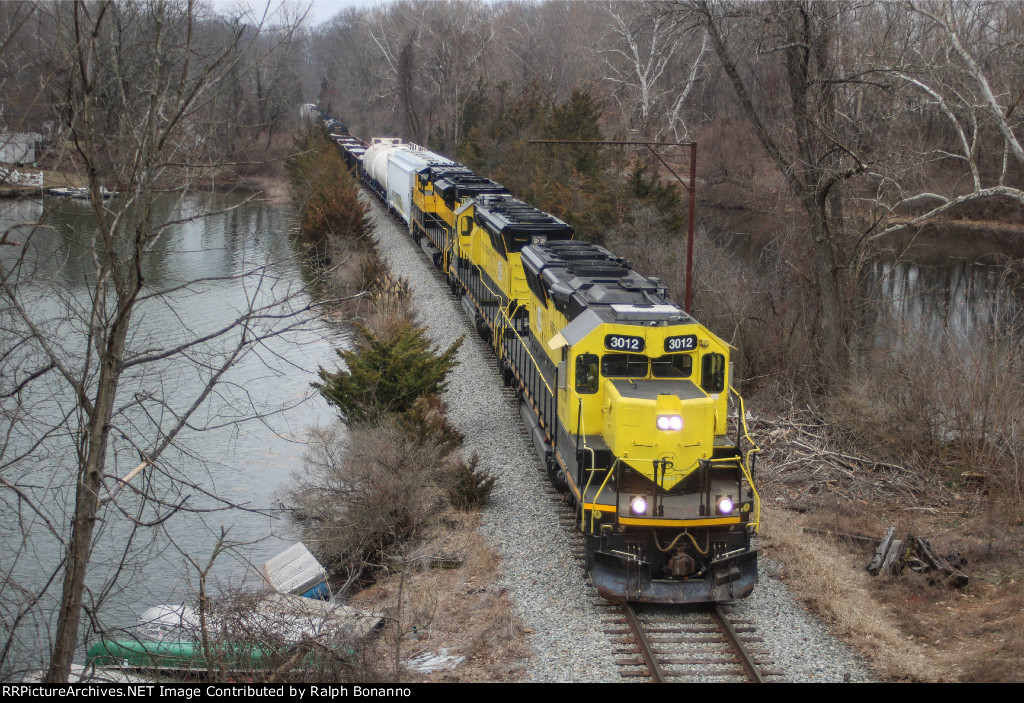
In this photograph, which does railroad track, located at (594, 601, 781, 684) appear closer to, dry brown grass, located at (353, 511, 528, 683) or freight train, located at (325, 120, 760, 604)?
freight train, located at (325, 120, 760, 604)

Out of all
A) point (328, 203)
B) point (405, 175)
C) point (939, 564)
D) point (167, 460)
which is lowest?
point (939, 564)

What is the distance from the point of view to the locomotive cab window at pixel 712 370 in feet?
40.7

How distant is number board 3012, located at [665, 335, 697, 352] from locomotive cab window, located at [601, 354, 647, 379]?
0.42 meters

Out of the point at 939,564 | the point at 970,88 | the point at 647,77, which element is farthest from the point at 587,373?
the point at 647,77

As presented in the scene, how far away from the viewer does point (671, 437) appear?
11.3 metres

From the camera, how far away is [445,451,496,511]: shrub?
51.3 feet

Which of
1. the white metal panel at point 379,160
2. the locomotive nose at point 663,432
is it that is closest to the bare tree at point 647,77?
the white metal panel at point 379,160

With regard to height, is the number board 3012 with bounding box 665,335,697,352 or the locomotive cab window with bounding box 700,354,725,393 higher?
the number board 3012 with bounding box 665,335,697,352

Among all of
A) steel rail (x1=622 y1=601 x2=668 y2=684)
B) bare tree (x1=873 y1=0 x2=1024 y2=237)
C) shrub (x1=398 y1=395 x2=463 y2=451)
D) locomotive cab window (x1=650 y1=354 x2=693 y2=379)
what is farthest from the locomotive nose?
bare tree (x1=873 y1=0 x2=1024 y2=237)

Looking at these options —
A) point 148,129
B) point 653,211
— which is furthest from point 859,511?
point 653,211

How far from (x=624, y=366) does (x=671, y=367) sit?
69 cm

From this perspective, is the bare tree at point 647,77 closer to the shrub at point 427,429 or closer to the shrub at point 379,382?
the shrub at point 379,382

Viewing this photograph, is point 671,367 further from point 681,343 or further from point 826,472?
point 826,472

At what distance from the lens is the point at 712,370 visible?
40.8 ft
